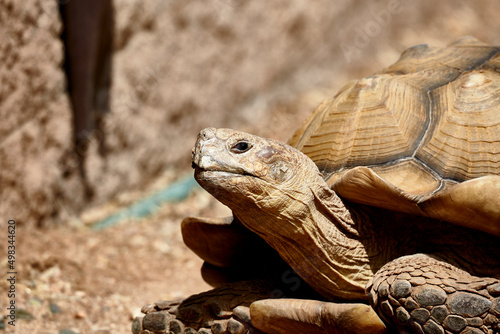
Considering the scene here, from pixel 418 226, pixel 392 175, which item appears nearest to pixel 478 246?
pixel 418 226

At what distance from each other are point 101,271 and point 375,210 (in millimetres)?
2212

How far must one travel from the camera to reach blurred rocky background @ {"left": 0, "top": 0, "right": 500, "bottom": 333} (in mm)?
3764

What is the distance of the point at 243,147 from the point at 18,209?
262cm

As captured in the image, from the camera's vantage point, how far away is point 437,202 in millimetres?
1953

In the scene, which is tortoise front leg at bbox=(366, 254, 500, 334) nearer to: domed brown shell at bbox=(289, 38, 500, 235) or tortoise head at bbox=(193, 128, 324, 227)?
domed brown shell at bbox=(289, 38, 500, 235)

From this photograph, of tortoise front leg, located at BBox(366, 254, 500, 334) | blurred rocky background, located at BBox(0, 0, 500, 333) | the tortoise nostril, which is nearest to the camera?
tortoise front leg, located at BBox(366, 254, 500, 334)

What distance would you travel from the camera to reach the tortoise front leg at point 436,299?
1835 millimetres

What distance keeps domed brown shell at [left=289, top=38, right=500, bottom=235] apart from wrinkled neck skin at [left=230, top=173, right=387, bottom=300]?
0.35ft

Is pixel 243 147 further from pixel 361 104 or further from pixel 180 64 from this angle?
pixel 180 64

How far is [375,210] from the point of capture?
2297 mm

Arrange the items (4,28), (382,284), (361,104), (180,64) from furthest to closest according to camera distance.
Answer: (180,64)
(4,28)
(361,104)
(382,284)

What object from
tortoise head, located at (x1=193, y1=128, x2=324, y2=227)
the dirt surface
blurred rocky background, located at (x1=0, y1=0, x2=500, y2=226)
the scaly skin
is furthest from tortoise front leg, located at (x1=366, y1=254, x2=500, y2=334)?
blurred rocky background, located at (x1=0, y1=0, x2=500, y2=226)

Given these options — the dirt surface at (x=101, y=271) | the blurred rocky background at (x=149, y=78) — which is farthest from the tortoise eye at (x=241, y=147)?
the blurred rocky background at (x=149, y=78)

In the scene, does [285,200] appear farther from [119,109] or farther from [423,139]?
[119,109]
